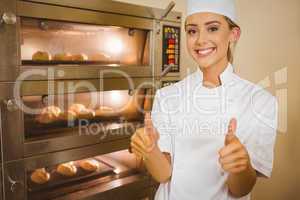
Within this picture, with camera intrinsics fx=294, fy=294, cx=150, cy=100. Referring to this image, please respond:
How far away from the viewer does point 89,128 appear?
1.33 meters

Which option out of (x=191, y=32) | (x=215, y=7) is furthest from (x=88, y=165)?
(x=215, y=7)

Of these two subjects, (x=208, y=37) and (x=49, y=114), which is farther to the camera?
(x=49, y=114)

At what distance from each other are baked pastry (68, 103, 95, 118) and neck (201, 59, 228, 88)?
22.4 inches

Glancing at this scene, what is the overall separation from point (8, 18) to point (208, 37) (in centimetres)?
68

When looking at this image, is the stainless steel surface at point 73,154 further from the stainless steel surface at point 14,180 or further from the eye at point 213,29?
the eye at point 213,29

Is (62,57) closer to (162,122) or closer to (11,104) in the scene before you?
(11,104)

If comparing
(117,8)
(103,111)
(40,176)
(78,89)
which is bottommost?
(40,176)

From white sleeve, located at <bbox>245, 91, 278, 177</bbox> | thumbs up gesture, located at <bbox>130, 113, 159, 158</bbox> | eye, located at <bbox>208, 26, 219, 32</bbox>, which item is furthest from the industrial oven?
white sleeve, located at <bbox>245, 91, 278, 177</bbox>

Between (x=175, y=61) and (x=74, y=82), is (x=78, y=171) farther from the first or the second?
(x=175, y=61)

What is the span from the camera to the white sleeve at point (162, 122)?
1.12m

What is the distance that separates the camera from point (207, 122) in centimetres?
108

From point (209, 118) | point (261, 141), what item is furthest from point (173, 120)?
point (261, 141)

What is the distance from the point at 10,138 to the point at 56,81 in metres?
0.27

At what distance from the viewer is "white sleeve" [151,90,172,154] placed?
112 centimetres
